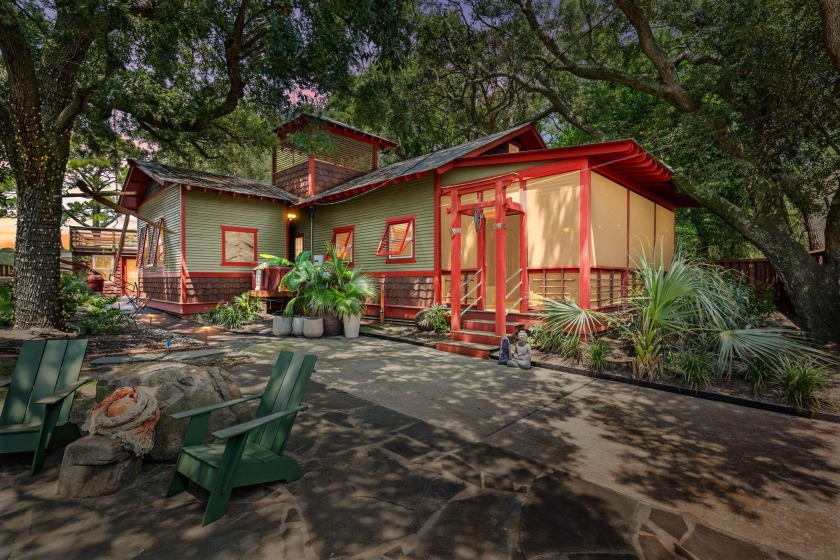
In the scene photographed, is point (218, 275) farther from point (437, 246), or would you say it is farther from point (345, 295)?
point (437, 246)

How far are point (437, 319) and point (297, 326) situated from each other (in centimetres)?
343

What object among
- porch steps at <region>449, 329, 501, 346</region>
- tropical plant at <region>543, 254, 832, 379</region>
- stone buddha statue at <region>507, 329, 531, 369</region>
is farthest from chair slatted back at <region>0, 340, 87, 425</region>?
tropical plant at <region>543, 254, 832, 379</region>

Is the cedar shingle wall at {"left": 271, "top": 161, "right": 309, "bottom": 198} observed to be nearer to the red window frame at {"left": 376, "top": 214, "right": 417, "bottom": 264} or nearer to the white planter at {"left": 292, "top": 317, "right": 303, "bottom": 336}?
the red window frame at {"left": 376, "top": 214, "right": 417, "bottom": 264}

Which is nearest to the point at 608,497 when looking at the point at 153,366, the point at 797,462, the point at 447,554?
the point at 447,554

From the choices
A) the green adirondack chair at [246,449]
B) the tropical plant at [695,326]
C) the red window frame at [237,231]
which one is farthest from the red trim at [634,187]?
the red window frame at [237,231]

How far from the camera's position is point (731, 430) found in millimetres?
3941

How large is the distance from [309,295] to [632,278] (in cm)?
849

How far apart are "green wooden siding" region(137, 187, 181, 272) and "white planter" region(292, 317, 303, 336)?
567 centimetres

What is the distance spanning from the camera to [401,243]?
38.1ft

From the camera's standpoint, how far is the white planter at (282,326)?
9.62 meters

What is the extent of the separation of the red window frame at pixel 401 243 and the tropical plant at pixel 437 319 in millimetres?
1859

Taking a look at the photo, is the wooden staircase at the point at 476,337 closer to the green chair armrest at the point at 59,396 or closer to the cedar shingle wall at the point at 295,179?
the green chair armrest at the point at 59,396

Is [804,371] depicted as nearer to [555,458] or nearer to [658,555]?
[555,458]

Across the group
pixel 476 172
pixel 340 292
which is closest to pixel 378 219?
pixel 340 292
